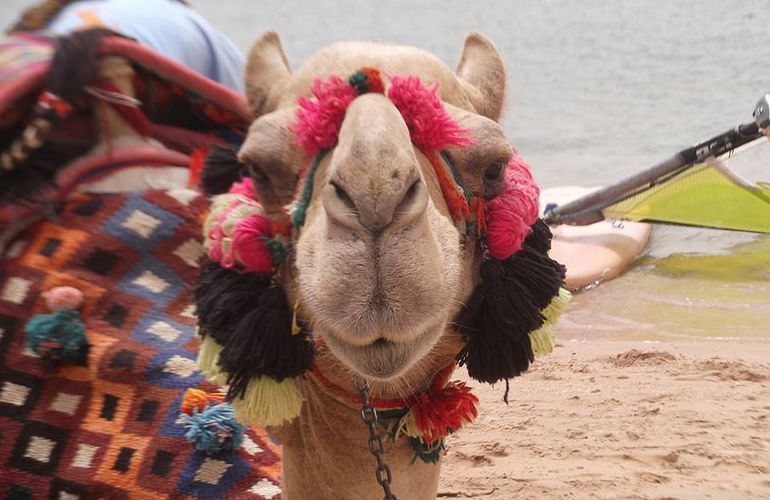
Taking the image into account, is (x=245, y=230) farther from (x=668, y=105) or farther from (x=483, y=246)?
(x=668, y=105)

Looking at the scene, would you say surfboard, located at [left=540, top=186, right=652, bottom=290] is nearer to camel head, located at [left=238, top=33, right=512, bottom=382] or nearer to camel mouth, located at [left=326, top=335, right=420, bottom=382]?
camel head, located at [left=238, top=33, right=512, bottom=382]

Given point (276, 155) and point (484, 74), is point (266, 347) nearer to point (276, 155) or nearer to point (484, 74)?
point (276, 155)

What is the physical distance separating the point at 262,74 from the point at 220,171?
281 mm

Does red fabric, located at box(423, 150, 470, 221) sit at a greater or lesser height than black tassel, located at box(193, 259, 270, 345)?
greater

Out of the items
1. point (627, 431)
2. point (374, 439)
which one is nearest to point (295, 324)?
point (374, 439)

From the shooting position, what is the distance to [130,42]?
2.68 metres

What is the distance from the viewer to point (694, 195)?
233 inches

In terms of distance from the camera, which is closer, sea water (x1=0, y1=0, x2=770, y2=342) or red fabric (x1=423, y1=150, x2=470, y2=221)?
red fabric (x1=423, y1=150, x2=470, y2=221)

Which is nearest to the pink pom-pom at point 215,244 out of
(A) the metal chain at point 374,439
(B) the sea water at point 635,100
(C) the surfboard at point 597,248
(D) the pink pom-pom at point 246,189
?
(D) the pink pom-pom at point 246,189

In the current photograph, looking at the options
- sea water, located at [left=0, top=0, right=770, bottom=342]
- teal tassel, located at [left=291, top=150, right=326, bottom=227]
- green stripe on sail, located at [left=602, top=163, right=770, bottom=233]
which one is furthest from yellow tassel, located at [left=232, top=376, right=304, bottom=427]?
green stripe on sail, located at [left=602, top=163, right=770, bottom=233]

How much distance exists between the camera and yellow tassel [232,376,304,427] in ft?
6.54

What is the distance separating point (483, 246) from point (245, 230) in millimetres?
535

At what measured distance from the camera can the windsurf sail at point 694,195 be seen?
5.46 metres

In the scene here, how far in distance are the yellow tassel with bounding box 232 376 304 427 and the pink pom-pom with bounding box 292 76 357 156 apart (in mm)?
534
